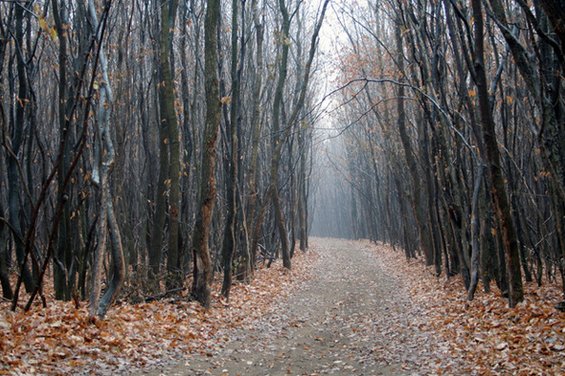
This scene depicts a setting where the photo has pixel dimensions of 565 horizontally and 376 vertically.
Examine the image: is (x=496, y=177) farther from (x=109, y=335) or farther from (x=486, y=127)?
(x=109, y=335)

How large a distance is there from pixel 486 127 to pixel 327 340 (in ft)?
14.0

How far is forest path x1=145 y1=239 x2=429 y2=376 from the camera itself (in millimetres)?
6848

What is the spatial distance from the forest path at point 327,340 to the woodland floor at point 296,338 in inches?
0.9

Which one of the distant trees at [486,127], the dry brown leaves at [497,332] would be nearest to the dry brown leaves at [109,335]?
the dry brown leaves at [497,332]

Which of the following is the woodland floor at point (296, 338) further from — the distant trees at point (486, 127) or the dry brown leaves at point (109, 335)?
the distant trees at point (486, 127)

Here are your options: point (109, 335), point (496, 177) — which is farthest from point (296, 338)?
point (496, 177)

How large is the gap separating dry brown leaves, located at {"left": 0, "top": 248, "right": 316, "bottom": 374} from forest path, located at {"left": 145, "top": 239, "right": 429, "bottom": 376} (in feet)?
1.42

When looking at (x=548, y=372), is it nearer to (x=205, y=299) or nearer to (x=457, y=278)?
(x=205, y=299)

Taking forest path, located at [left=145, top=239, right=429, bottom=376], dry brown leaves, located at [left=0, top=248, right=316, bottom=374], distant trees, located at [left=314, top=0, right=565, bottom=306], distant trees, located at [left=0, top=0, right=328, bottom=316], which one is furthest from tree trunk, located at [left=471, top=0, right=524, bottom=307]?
dry brown leaves, located at [left=0, top=248, right=316, bottom=374]

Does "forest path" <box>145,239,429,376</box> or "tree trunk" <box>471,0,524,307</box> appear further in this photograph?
"tree trunk" <box>471,0,524,307</box>

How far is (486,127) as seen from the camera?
799cm

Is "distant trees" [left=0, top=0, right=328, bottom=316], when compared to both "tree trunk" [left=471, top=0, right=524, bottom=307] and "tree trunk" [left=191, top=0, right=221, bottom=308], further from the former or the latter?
"tree trunk" [left=471, top=0, right=524, bottom=307]

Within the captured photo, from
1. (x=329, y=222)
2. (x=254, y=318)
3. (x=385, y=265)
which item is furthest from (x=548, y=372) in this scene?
(x=329, y=222)

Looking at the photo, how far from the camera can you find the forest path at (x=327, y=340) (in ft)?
22.5
